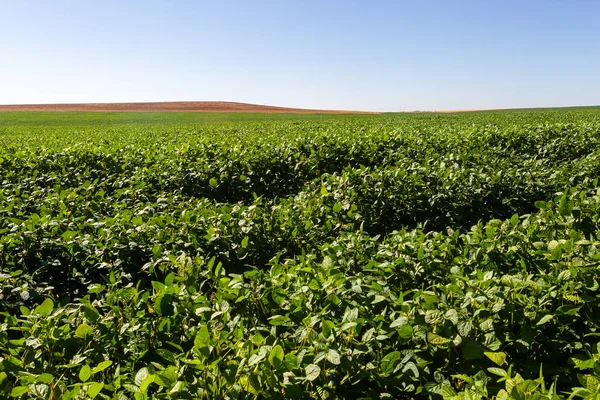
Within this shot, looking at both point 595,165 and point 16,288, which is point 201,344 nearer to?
point 16,288

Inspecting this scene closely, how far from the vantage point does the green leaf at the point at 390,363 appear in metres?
1.89

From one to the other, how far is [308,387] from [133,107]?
7839 cm

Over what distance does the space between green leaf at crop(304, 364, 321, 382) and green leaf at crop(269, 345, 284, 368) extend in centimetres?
11

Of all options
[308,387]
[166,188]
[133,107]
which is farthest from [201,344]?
[133,107]

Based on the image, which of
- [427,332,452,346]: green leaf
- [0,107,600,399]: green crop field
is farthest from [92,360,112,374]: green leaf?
[427,332,452,346]: green leaf

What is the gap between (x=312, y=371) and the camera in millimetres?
1777

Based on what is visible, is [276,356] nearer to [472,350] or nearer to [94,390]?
[94,390]

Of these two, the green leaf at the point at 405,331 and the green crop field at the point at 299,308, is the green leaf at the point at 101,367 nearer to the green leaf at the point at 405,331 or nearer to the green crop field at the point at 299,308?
the green crop field at the point at 299,308

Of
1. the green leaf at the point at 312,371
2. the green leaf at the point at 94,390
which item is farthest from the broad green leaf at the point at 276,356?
the green leaf at the point at 94,390

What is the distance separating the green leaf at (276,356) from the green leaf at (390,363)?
1.40 ft

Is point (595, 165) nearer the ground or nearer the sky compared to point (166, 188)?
nearer the sky

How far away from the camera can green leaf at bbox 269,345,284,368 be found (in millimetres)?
1816

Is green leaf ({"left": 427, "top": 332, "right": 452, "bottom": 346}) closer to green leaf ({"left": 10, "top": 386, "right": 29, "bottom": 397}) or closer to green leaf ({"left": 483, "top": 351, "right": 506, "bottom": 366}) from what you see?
green leaf ({"left": 483, "top": 351, "right": 506, "bottom": 366})

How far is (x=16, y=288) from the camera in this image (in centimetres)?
315
